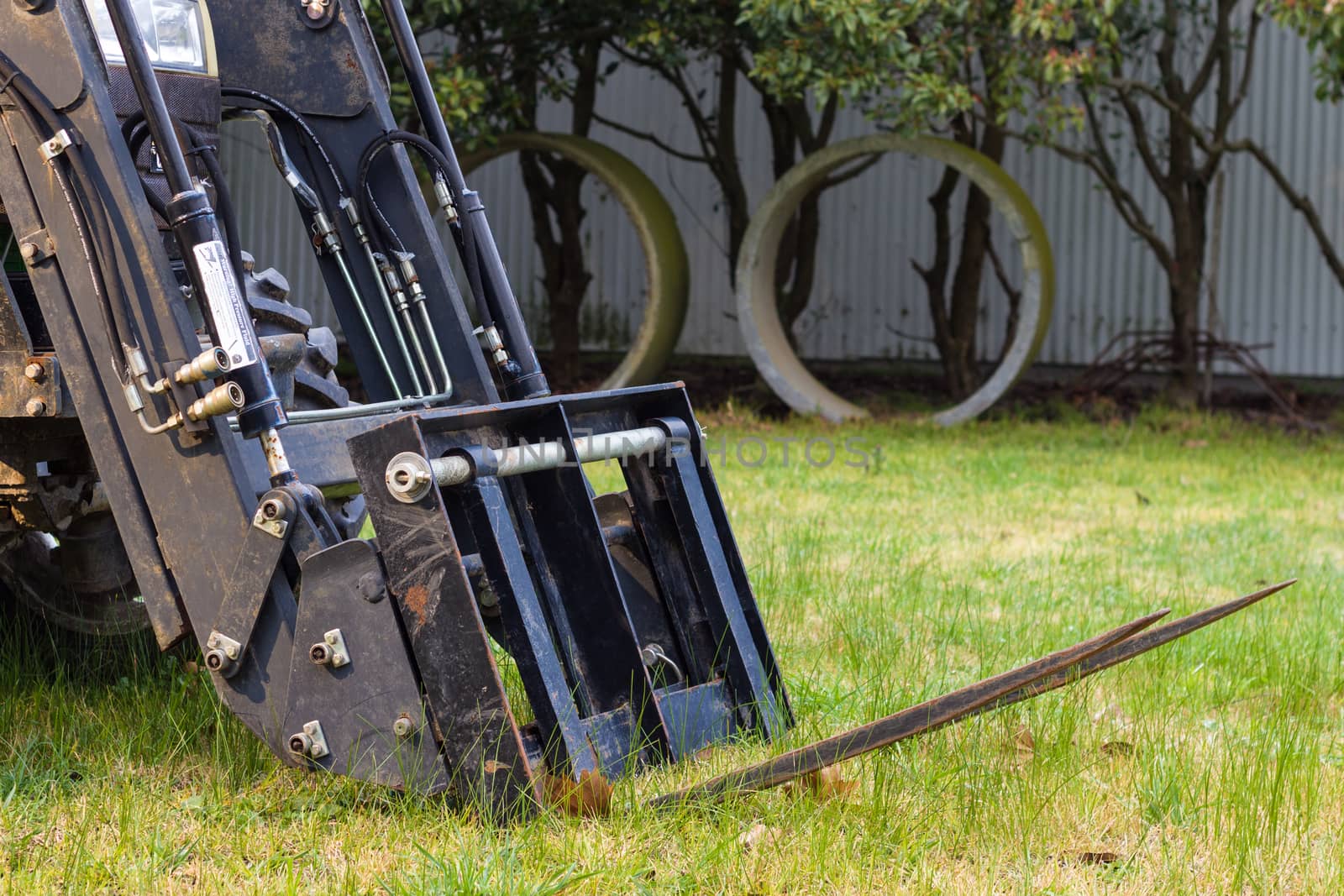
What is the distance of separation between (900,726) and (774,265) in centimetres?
795

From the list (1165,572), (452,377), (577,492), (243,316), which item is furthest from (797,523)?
(243,316)

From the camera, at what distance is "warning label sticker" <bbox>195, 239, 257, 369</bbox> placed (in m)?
2.19

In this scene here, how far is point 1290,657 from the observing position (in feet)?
11.5

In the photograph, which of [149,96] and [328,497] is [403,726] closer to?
[328,497]

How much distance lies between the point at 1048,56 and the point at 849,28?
1222 mm

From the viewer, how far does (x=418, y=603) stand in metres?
2.13

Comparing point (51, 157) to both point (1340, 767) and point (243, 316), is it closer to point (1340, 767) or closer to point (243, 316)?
point (243, 316)

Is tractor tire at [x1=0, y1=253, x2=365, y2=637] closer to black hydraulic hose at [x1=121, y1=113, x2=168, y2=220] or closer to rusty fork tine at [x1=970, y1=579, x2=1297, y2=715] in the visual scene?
black hydraulic hose at [x1=121, y1=113, x2=168, y2=220]

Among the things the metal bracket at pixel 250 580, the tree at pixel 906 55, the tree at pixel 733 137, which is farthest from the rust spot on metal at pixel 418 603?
the tree at pixel 733 137

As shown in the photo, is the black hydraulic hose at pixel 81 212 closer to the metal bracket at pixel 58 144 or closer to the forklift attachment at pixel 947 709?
the metal bracket at pixel 58 144

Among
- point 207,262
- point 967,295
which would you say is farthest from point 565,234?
point 207,262

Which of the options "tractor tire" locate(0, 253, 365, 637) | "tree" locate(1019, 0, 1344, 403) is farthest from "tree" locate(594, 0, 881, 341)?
"tractor tire" locate(0, 253, 365, 637)

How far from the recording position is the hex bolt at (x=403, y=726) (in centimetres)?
213

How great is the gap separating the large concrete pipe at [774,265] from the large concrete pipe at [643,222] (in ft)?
1.67
